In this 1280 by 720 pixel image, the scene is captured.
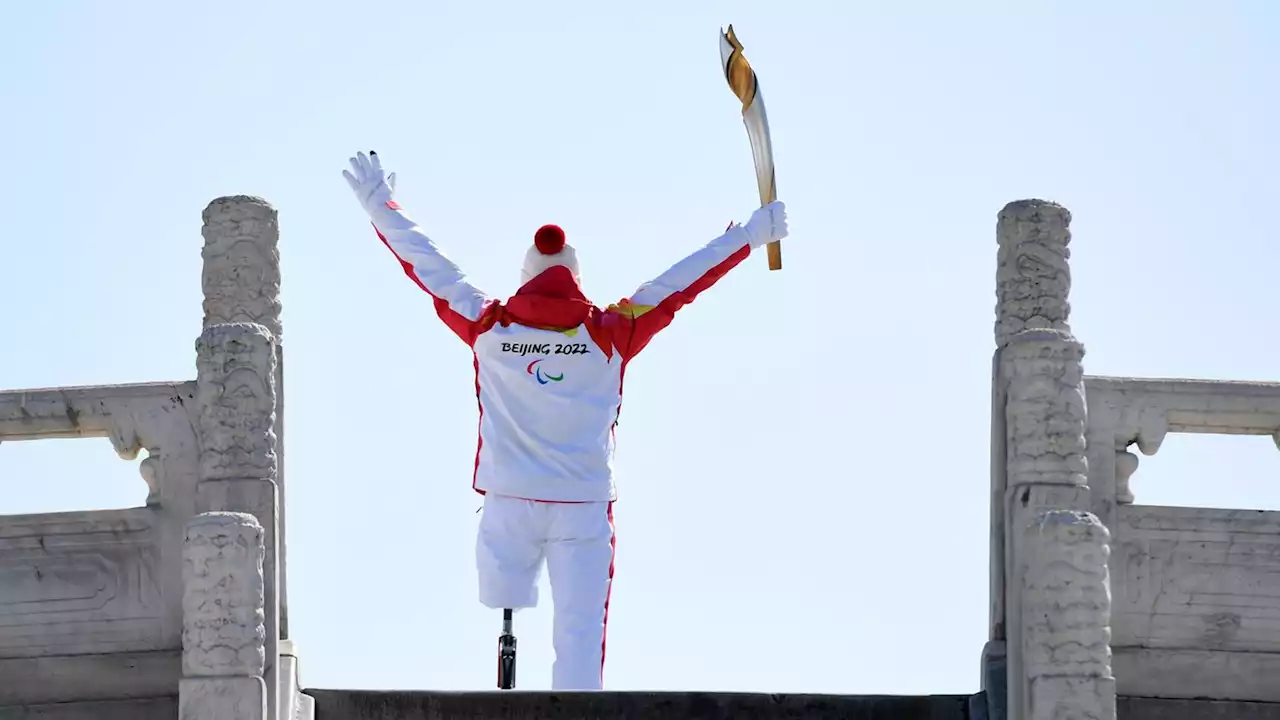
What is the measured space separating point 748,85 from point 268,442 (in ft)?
9.64

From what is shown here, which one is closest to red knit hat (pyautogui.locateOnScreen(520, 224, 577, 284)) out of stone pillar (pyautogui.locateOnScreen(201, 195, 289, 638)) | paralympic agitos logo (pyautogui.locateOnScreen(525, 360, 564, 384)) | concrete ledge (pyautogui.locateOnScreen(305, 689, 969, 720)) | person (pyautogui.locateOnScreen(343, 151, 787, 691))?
person (pyautogui.locateOnScreen(343, 151, 787, 691))

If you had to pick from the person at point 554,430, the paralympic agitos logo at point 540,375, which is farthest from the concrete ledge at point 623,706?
the paralympic agitos logo at point 540,375

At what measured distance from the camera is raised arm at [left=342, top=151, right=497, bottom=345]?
34.3ft

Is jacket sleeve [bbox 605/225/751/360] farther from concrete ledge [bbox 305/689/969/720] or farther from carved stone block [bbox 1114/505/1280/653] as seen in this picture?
carved stone block [bbox 1114/505/1280/653]

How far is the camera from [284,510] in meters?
9.07

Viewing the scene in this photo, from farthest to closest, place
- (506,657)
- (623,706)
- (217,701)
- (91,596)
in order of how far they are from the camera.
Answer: (506,657) < (91,596) < (623,706) < (217,701)

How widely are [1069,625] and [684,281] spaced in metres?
2.61

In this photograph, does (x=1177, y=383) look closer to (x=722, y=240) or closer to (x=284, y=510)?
(x=722, y=240)

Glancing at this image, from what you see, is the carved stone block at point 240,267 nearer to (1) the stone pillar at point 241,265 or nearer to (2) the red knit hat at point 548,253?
(1) the stone pillar at point 241,265

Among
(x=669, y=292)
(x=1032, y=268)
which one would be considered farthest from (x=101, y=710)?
(x=1032, y=268)

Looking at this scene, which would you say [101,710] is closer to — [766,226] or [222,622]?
[222,622]

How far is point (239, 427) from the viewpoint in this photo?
29.5ft

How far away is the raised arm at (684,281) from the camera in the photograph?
10.5m

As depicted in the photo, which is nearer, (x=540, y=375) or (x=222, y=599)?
(x=222, y=599)
